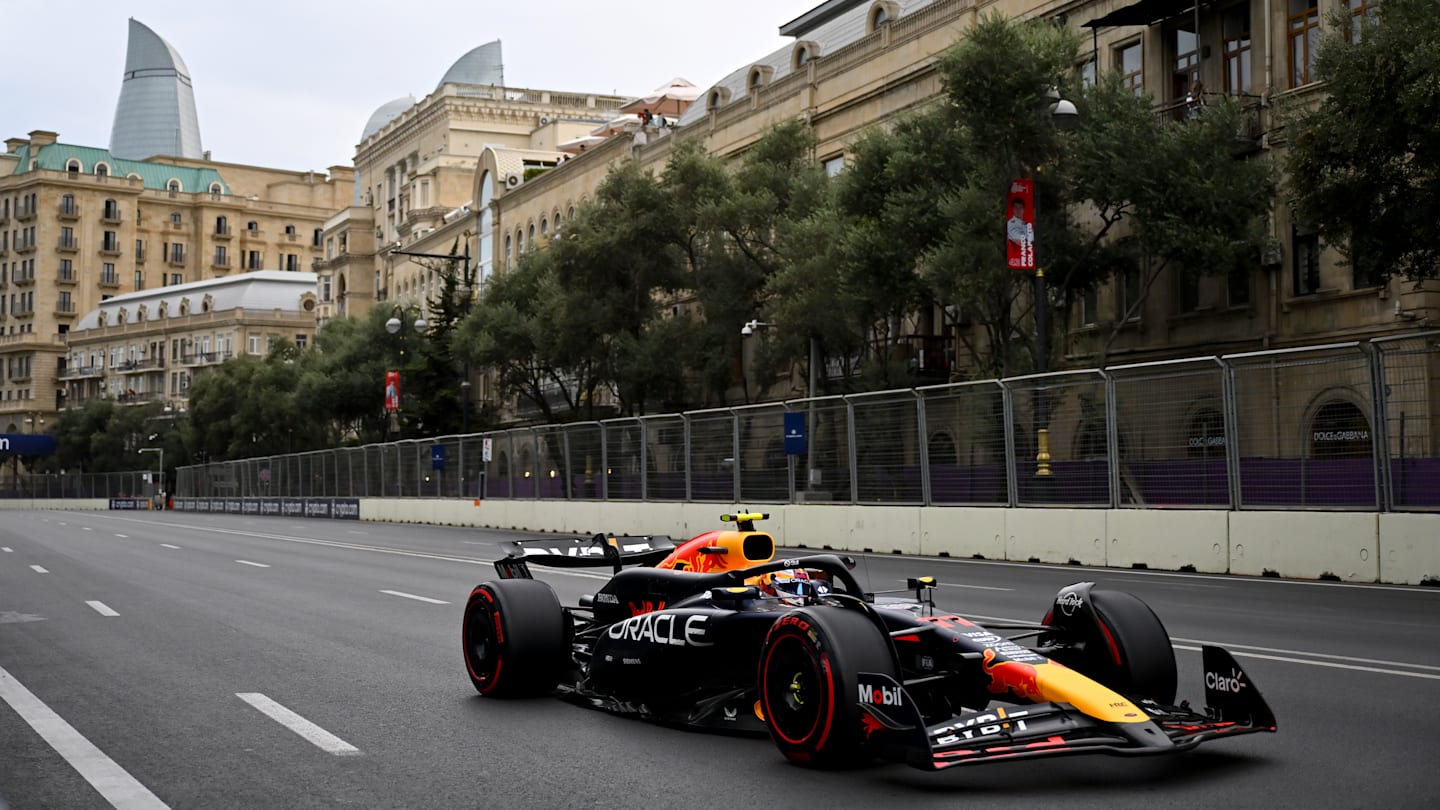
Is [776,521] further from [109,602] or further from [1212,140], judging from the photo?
[109,602]

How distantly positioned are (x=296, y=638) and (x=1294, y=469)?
1223cm

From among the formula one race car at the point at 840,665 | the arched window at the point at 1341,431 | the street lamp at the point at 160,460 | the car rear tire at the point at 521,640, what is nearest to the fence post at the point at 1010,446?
the arched window at the point at 1341,431

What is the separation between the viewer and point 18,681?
9914 millimetres

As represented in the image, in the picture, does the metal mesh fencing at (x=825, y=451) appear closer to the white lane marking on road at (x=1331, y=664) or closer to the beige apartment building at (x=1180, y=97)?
the beige apartment building at (x=1180, y=97)

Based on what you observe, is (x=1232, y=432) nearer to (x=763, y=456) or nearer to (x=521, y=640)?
(x=763, y=456)

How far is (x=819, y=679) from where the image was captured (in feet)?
20.6

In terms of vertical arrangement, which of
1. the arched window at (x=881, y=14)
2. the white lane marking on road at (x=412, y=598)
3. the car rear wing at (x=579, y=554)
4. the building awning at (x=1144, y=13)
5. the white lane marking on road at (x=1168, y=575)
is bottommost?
the white lane marking on road at (x=1168, y=575)

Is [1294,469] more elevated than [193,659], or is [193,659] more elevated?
[1294,469]

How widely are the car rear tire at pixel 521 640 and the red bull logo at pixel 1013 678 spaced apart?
298 centimetres

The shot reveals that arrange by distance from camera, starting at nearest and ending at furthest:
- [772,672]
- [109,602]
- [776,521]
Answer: [772,672] < [109,602] < [776,521]

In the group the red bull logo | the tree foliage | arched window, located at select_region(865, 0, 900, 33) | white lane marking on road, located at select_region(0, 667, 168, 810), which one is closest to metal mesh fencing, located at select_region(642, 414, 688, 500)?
the tree foliage

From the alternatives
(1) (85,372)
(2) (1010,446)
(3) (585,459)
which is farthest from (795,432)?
(1) (85,372)

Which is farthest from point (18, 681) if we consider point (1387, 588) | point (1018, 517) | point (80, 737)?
point (1018, 517)

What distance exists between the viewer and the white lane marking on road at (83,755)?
6254 mm
